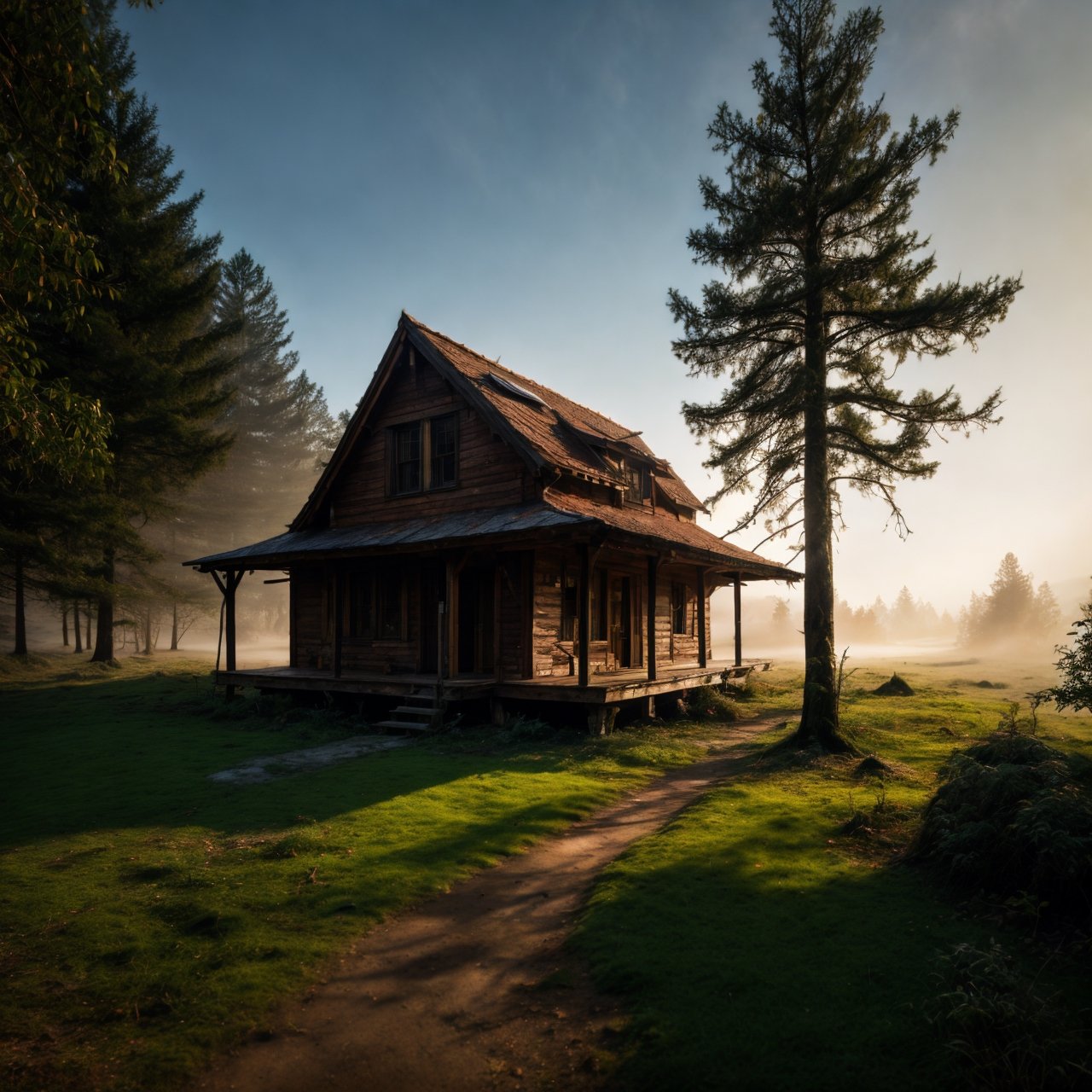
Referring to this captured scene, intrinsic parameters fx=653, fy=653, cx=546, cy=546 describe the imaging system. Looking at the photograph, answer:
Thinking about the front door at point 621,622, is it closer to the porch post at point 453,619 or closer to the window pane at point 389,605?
the porch post at point 453,619

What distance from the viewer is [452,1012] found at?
4.58 metres

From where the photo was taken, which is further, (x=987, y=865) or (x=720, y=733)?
(x=720, y=733)

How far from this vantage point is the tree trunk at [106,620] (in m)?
25.8

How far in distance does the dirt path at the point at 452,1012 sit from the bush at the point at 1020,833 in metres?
3.59

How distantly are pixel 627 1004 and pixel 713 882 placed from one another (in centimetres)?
220

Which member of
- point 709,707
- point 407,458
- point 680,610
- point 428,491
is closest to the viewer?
point 709,707

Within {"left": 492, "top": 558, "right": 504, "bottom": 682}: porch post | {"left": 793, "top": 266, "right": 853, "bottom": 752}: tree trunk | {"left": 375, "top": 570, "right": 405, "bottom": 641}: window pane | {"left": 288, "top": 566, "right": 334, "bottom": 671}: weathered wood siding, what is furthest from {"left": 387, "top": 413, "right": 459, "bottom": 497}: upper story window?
{"left": 793, "top": 266, "right": 853, "bottom": 752}: tree trunk

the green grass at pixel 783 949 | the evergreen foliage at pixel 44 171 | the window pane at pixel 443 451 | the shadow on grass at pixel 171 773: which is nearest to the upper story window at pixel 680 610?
the window pane at pixel 443 451

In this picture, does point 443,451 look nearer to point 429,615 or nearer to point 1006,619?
point 429,615

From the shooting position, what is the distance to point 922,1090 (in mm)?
3570

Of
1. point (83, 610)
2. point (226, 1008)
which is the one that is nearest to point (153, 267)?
point (83, 610)

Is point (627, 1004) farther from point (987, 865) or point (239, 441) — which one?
point (239, 441)

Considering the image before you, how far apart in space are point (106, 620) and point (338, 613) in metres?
15.3

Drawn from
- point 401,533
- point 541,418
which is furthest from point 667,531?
point 401,533
